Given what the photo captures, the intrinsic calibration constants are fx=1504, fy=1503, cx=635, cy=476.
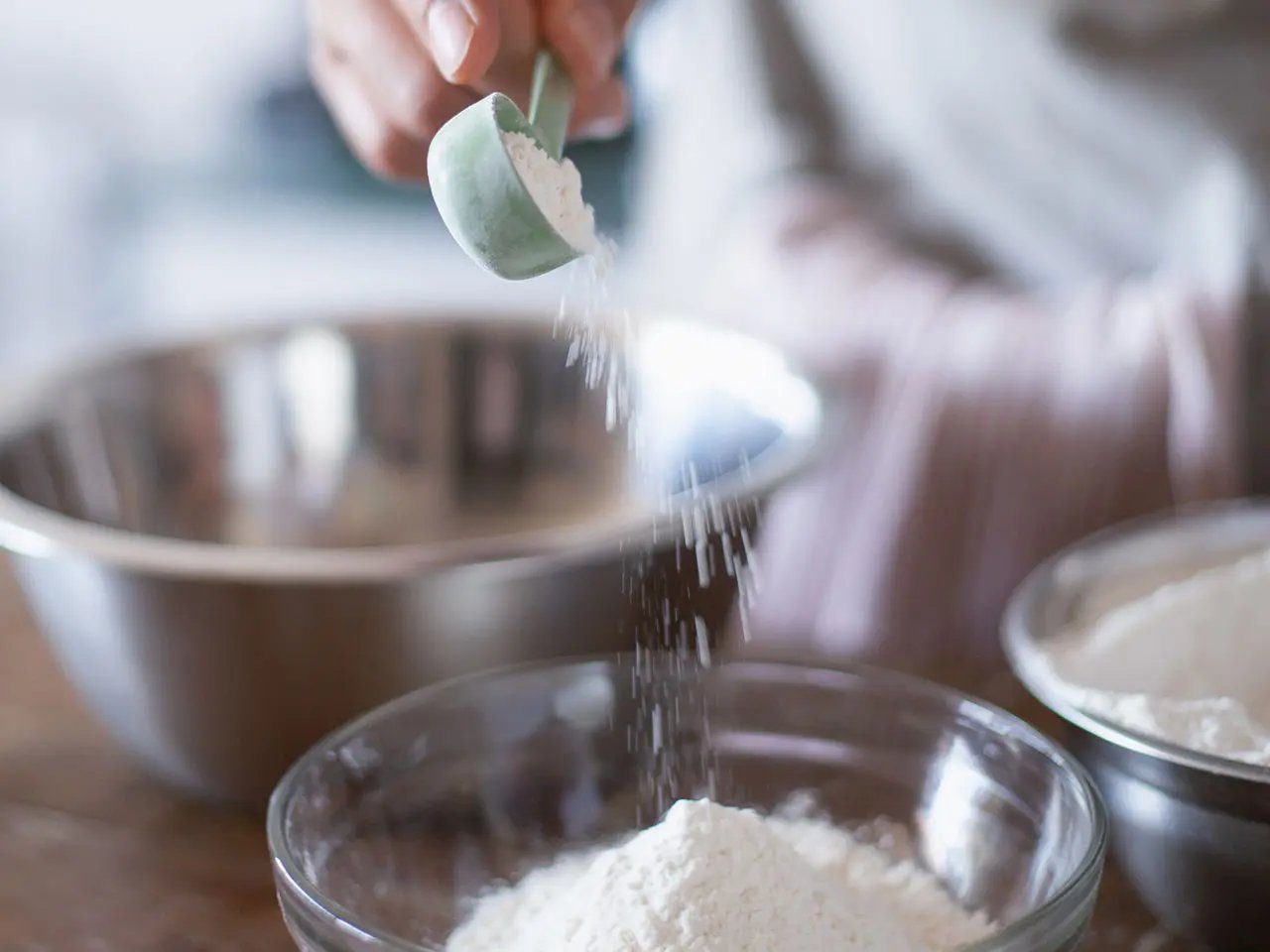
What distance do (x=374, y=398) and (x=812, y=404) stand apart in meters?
0.26

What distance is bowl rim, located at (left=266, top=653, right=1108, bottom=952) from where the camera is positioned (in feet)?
1.24

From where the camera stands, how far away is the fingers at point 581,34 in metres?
0.52

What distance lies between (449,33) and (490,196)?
0.09m

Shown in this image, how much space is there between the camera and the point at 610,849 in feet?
1.55

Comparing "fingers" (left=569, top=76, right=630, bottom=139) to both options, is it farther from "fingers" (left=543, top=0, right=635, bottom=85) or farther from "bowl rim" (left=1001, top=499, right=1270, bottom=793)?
"bowl rim" (left=1001, top=499, right=1270, bottom=793)

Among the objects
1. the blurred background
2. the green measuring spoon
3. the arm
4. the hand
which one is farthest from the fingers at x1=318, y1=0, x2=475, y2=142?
the blurred background

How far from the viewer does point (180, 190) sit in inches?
81.6

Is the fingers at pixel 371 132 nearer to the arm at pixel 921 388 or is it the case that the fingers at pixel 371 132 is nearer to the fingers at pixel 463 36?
the fingers at pixel 463 36

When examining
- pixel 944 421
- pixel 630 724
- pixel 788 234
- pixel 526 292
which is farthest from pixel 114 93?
pixel 630 724

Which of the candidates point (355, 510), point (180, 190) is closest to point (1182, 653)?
point (355, 510)

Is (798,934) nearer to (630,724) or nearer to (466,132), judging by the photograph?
(630,724)

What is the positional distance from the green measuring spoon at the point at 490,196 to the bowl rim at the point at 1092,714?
205 mm

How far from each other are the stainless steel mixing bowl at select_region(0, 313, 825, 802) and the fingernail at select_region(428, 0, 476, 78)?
0.53 feet

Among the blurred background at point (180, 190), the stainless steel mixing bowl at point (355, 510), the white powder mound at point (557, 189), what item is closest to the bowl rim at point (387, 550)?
the stainless steel mixing bowl at point (355, 510)
